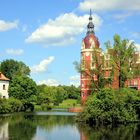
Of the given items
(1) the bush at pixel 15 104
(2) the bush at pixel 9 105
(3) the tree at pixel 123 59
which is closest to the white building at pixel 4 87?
(1) the bush at pixel 15 104


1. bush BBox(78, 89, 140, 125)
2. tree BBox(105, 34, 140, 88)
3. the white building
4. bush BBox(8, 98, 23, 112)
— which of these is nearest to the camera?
bush BBox(78, 89, 140, 125)

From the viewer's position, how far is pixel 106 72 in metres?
62.3

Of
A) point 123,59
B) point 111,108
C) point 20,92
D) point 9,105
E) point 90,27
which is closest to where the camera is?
point 111,108

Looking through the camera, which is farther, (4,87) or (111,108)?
(4,87)

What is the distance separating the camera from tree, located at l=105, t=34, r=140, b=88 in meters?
57.4

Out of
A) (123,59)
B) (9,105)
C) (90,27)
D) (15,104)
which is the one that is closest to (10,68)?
(90,27)

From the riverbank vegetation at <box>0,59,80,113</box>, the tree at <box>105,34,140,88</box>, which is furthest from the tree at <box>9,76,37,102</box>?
the tree at <box>105,34,140,88</box>

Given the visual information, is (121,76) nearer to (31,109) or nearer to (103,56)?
(103,56)

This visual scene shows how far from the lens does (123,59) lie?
57969 millimetres

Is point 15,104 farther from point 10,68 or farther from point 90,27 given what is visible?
A: point 90,27

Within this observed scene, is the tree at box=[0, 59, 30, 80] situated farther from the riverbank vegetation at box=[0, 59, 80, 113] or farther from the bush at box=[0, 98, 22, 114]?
the bush at box=[0, 98, 22, 114]

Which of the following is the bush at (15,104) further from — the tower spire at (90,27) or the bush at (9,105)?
the tower spire at (90,27)

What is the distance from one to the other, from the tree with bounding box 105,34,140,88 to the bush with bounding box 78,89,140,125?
889 centimetres

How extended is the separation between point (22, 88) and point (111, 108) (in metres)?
37.0
